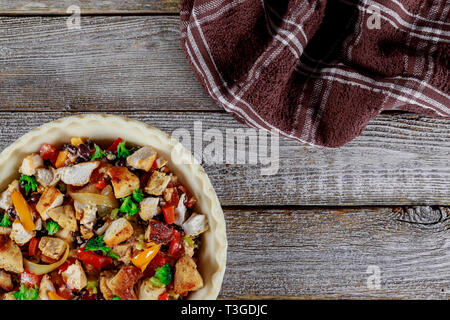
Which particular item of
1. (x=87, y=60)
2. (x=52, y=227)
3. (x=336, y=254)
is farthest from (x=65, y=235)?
(x=336, y=254)

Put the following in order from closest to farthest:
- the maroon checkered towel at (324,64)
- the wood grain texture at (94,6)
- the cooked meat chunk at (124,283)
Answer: the cooked meat chunk at (124,283), the maroon checkered towel at (324,64), the wood grain texture at (94,6)

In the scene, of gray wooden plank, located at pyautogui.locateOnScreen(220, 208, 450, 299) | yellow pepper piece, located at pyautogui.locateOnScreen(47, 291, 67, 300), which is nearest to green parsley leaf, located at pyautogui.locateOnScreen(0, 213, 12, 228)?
yellow pepper piece, located at pyautogui.locateOnScreen(47, 291, 67, 300)

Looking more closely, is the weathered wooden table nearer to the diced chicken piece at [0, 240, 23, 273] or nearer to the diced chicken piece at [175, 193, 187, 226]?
the diced chicken piece at [175, 193, 187, 226]

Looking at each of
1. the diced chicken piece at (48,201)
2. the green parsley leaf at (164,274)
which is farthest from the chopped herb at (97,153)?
the green parsley leaf at (164,274)

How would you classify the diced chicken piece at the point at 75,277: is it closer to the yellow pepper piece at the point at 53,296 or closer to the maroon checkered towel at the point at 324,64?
the yellow pepper piece at the point at 53,296
